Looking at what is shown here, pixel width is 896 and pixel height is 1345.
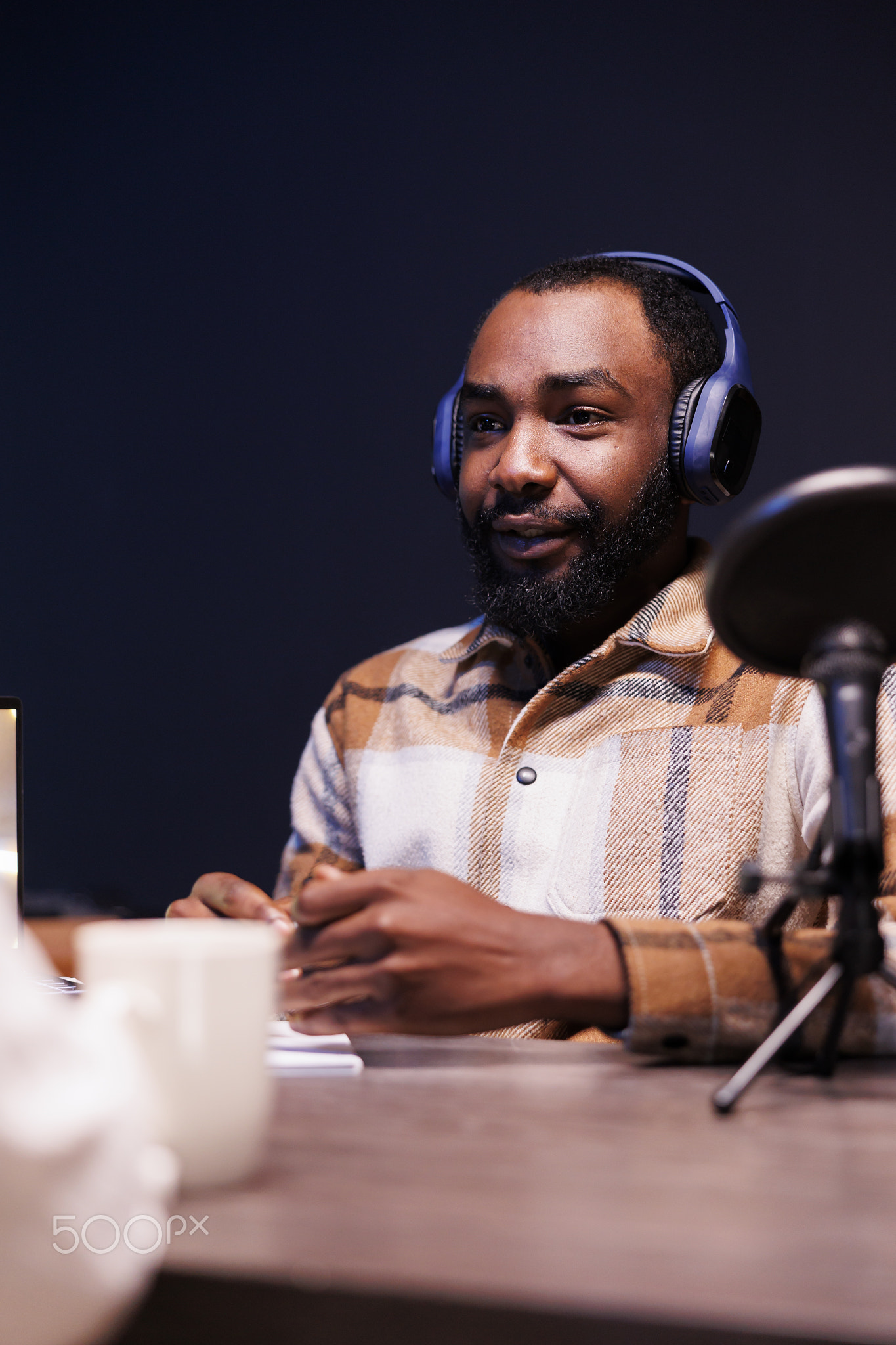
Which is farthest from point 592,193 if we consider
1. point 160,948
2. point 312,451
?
point 160,948

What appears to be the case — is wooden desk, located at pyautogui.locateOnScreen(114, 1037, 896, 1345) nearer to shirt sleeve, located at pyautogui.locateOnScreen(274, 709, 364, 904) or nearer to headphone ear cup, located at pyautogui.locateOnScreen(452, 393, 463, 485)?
shirt sleeve, located at pyautogui.locateOnScreen(274, 709, 364, 904)

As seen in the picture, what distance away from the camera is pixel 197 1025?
46cm

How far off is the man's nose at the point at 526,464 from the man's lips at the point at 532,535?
30 millimetres

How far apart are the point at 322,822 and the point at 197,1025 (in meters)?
0.98

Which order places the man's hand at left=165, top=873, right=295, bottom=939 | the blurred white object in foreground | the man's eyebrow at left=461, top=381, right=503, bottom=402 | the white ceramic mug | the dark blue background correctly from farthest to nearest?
the dark blue background → the man's eyebrow at left=461, top=381, right=503, bottom=402 → the man's hand at left=165, top=873, right=295, bottom=939 → the white ceramic mug → the blurred white object in foreground

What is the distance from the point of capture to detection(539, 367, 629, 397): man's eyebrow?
51.4 inches

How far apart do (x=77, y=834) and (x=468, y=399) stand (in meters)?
1.20

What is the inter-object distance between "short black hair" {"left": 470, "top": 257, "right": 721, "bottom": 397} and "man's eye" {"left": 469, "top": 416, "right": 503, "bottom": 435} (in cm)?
13

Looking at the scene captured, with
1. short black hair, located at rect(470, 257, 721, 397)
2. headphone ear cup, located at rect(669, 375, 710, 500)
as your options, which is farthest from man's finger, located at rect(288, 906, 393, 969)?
short black hair, located at rect(470, 257, 721, 397)

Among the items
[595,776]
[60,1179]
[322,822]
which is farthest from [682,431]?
[60,1179]

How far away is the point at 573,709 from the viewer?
Result: 1.27 metres

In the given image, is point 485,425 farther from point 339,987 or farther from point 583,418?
point 339,987

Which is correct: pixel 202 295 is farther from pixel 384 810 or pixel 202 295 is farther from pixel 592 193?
pixel 384 810

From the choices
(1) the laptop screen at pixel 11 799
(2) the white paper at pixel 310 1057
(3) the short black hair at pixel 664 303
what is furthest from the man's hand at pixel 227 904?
(3) the short black hair at pixel 664 303
